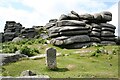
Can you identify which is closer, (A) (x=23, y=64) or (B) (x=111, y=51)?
(A) (x=23, y=64)

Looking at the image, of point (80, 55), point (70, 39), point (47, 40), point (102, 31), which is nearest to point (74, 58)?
point (80, 55)

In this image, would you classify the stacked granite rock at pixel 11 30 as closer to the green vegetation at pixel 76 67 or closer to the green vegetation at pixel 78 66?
the green vegetation at pixel 78 66

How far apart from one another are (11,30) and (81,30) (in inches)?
1076

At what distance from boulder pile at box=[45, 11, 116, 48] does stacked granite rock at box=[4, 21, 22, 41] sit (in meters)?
17.1

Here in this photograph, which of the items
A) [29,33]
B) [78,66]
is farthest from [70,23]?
[78,66]

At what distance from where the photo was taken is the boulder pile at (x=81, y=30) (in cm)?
5266

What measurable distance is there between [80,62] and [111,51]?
831 centimetres

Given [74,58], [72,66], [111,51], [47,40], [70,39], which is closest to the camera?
[72,66]

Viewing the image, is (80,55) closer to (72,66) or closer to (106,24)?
(72,66)

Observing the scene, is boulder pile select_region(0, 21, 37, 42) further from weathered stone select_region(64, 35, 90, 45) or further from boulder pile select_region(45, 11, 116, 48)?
weathered stone select_region(64, 35, 90, 45)

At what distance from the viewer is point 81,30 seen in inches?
2135

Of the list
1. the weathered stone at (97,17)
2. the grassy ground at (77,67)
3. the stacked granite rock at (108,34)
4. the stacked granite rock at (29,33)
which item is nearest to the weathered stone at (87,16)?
the weathered stone at (97,17)

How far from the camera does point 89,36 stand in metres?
56.6

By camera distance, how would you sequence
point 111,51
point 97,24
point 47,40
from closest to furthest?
1. point 111,51
2. point 47,40
3. point 97,24
